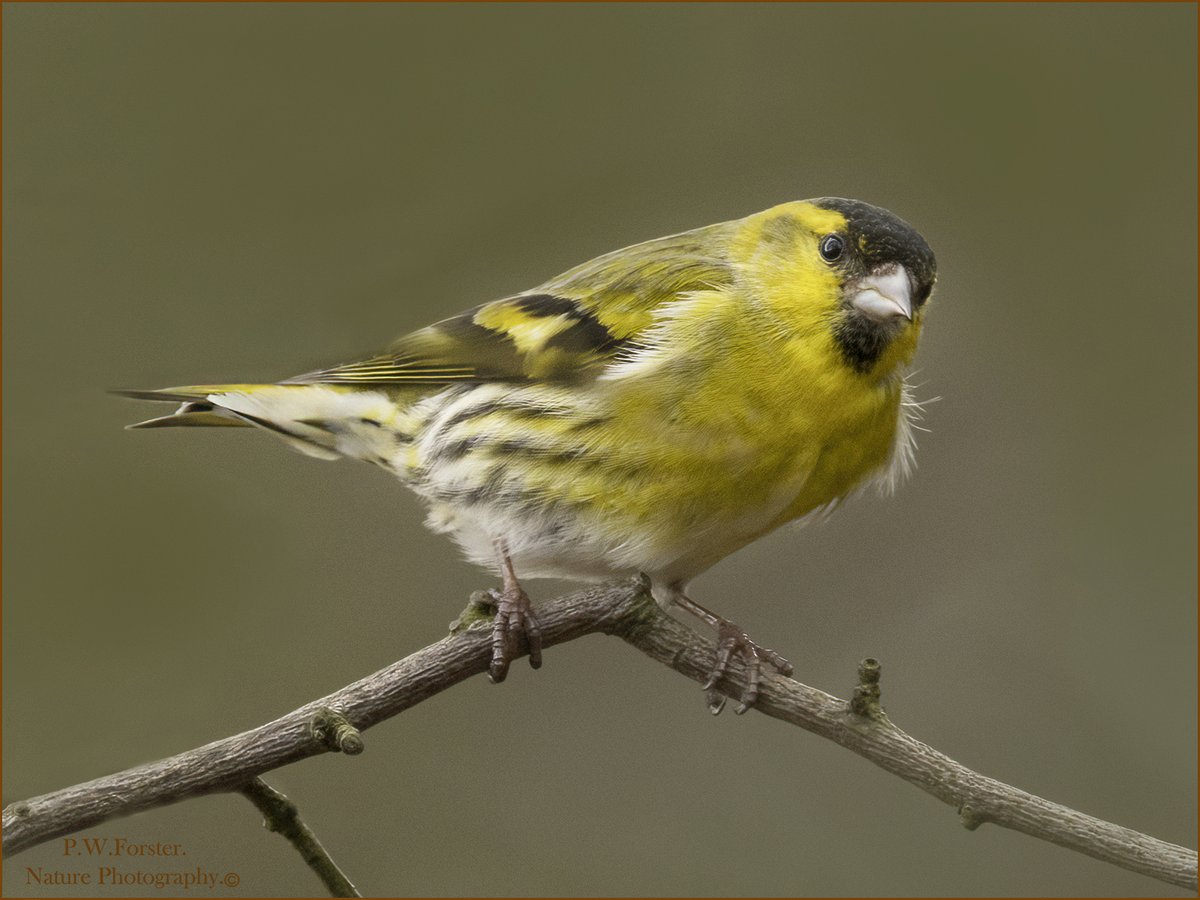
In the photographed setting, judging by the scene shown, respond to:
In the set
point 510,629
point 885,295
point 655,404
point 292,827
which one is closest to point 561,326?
point 655,404

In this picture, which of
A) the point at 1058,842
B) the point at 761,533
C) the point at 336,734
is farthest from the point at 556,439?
the point at 1058,842

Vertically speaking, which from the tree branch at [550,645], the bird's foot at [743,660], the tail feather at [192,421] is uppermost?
the tail feather at [192,421]

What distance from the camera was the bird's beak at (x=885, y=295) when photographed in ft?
12.8

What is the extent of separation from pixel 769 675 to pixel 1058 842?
87 centimetres

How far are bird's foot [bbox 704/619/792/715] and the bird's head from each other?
86cm

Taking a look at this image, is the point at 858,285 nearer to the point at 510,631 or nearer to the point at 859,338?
the point at 859,338

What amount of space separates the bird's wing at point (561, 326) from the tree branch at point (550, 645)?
0.98 meters

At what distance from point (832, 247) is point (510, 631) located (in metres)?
1.54

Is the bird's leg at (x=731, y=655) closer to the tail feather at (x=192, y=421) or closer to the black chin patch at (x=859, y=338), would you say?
the black chin patch at (x=859, y=338)

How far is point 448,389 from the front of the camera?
4.44m

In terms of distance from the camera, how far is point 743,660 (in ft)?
12.2

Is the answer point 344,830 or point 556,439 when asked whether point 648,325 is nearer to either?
point 556,439

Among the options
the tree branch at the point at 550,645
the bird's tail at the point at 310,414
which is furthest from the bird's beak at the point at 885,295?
the bird's tail at the point at 310,414

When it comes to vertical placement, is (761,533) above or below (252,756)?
above
